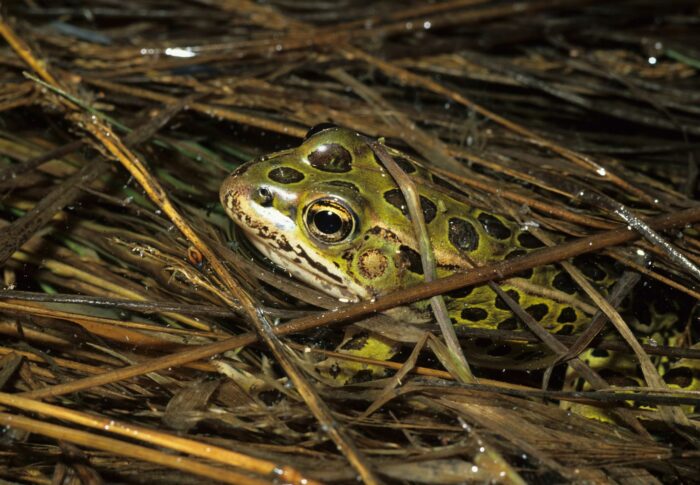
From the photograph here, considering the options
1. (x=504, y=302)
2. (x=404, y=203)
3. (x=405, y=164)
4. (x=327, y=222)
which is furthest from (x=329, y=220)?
(x=504, y=302)

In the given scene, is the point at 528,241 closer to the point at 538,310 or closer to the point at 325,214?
the point at 538,310

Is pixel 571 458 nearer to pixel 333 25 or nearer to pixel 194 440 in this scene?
pixel 194 440

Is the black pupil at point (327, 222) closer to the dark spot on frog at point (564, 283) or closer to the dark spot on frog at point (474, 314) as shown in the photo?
the dark spot on frog at point (474, 314)

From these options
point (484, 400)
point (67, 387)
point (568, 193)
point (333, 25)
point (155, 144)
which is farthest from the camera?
point (333, 25)

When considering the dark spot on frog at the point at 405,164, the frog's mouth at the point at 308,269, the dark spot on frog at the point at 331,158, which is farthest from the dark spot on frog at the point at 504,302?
the dark spot on frog at the point at 331,158

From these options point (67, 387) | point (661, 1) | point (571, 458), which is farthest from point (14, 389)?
point (661, 1)

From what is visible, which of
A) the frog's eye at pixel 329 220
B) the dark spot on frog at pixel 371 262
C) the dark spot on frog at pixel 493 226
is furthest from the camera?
the dark spot on frog at pixel 493 226
